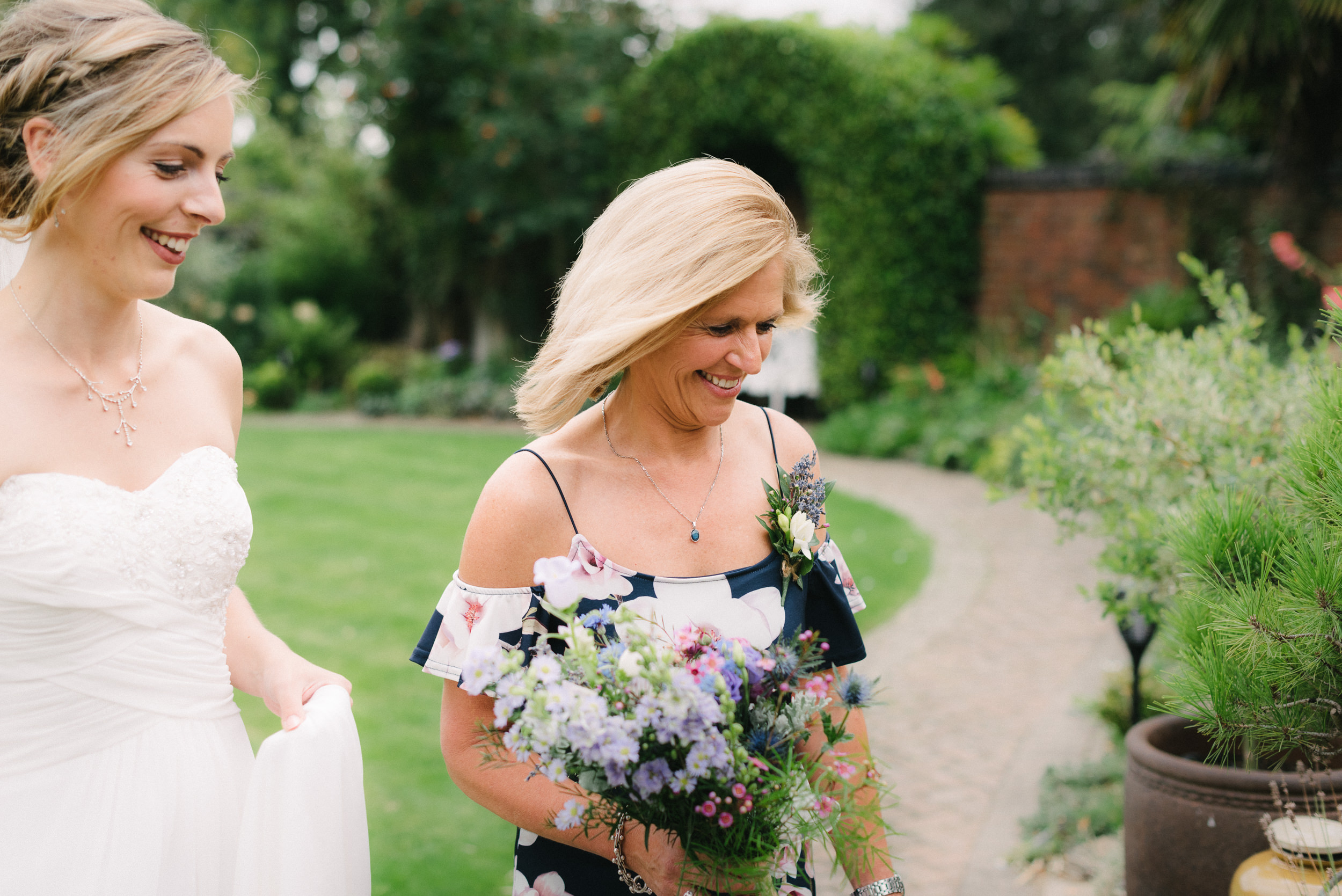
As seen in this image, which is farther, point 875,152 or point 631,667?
point 875,152

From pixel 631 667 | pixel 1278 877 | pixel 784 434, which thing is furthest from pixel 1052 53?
pixel 631 667

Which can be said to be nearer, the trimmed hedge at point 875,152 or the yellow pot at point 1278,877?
the yellow pot at point 1278,877

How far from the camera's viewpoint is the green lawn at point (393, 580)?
399 centimetres

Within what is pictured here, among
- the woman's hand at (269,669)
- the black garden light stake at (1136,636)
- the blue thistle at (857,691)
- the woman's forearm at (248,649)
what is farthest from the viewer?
the black garden light stake at (1136,636)

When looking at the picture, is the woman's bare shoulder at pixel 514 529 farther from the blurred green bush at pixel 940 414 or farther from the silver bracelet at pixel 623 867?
the blurred green bush at pixel 940 414

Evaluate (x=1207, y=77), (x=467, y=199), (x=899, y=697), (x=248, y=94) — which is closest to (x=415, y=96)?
(x=467, y=199)

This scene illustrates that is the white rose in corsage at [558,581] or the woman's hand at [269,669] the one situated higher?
the white rose in corsage at [558,581]

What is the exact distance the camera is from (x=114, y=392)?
1724 millimetres

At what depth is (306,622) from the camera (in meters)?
6.18

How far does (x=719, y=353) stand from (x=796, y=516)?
33cm

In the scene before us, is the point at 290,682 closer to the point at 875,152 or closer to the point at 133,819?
the point at 133,819

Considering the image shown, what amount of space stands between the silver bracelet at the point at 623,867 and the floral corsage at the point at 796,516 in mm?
515

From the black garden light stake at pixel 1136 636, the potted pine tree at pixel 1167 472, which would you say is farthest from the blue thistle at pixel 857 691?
the black garden light stake at pixel 1136 636

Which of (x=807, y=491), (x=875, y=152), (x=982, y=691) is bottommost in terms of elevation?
(x=982, y=691)
